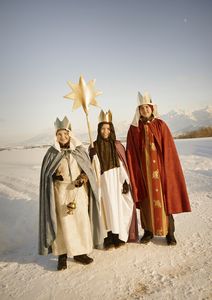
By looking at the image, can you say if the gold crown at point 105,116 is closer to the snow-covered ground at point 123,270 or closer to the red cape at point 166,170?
the red cape at point 166,170

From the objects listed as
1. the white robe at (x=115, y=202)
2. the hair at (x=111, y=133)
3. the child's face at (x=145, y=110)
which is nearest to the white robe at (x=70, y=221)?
the white robe at (x=115, y=202)

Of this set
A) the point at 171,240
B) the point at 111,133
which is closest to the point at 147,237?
the point at 171,240

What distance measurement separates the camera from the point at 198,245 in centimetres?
430

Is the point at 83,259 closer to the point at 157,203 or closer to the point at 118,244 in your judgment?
the point at 118,244

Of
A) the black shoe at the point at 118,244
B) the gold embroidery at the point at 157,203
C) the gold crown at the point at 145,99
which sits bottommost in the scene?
the black shoe at the point at 118,244

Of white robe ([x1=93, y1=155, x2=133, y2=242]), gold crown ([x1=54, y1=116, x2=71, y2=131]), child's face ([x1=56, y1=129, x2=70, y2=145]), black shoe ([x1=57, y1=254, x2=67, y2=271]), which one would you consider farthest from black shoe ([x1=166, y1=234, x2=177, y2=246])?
gold crown ([x1=54, y1=116, x2=71, y2=131])

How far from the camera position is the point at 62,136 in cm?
414

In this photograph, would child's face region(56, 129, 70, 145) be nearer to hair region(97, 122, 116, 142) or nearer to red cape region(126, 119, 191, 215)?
hair region(97, 122, 116, 142)

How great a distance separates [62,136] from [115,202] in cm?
144

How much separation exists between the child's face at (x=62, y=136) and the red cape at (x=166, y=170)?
1183mm

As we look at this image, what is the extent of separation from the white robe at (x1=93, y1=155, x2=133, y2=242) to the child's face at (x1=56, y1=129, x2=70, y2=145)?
23.4 inches

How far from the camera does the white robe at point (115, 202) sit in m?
4.43

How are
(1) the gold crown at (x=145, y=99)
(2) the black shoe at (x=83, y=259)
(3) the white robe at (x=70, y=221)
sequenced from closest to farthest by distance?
1. (3) the white robe at (x=70, y=221)
2. (2) the black shoe at (x=83, y=259)
3. (1) the gold crown at (x=145, y=99)

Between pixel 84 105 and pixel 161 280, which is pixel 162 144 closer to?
pixel 84 105
